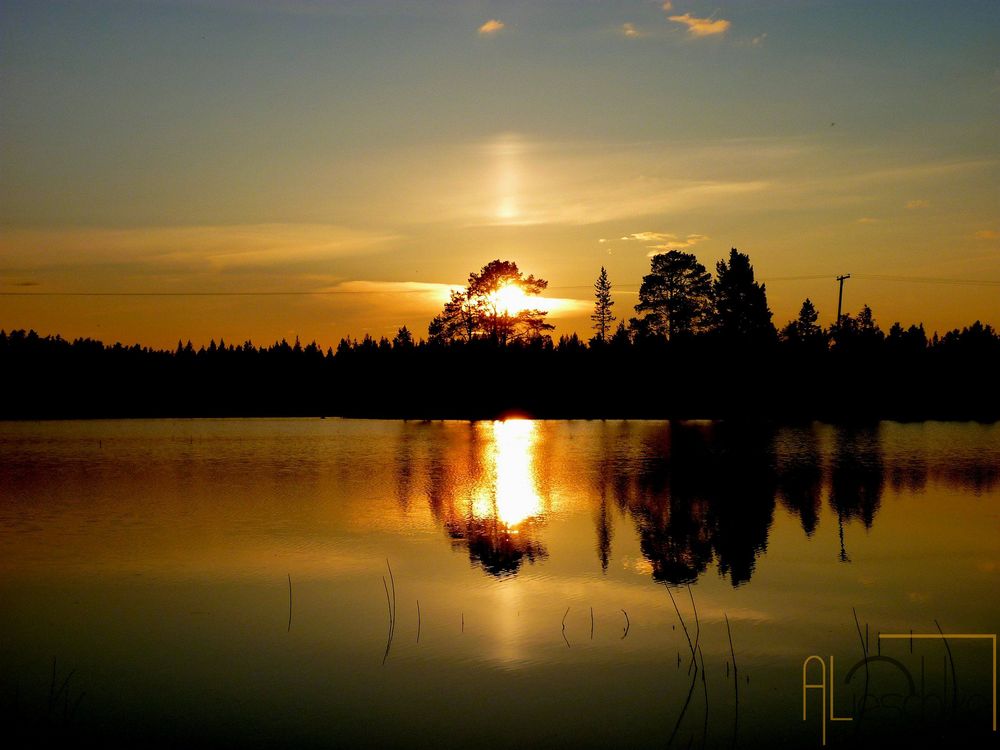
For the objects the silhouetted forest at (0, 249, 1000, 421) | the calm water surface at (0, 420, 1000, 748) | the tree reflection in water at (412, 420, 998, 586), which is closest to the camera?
the calm water surface at (0, 420, 1000, 748)

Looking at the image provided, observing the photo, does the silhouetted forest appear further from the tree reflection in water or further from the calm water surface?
the calm water surface

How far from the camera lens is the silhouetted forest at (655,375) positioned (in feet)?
305

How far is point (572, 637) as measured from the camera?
52.1 ft

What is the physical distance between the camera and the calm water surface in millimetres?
12211

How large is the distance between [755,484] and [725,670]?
25.3m

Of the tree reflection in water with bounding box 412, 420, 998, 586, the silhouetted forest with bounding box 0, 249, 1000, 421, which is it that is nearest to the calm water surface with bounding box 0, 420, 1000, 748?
the tree reflection in water with bounding box 412, 420, 998, 586

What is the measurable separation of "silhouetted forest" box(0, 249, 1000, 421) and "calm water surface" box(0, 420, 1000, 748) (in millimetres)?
52694

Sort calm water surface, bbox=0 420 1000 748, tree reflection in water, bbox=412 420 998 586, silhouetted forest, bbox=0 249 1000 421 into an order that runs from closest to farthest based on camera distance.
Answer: calm water surface, bbox=0 420 1000 748, tree reflection in water, bbox=412 420 998 586, silhouetted forest, bbox=0 249 1000 421

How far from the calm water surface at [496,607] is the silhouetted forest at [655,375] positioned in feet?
173

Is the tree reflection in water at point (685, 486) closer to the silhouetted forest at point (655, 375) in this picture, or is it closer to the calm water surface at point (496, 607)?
the calm water surface at point (496, 607)

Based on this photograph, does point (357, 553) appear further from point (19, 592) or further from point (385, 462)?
point (385, 462)

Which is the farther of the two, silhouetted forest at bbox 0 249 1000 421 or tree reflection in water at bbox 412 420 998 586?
silhouetted forest at bbox 0 249 1000 421

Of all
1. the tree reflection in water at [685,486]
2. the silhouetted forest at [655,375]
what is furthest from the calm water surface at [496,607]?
the silhouetted forest at [655,375]

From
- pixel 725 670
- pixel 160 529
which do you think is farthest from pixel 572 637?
pixel 160 529
